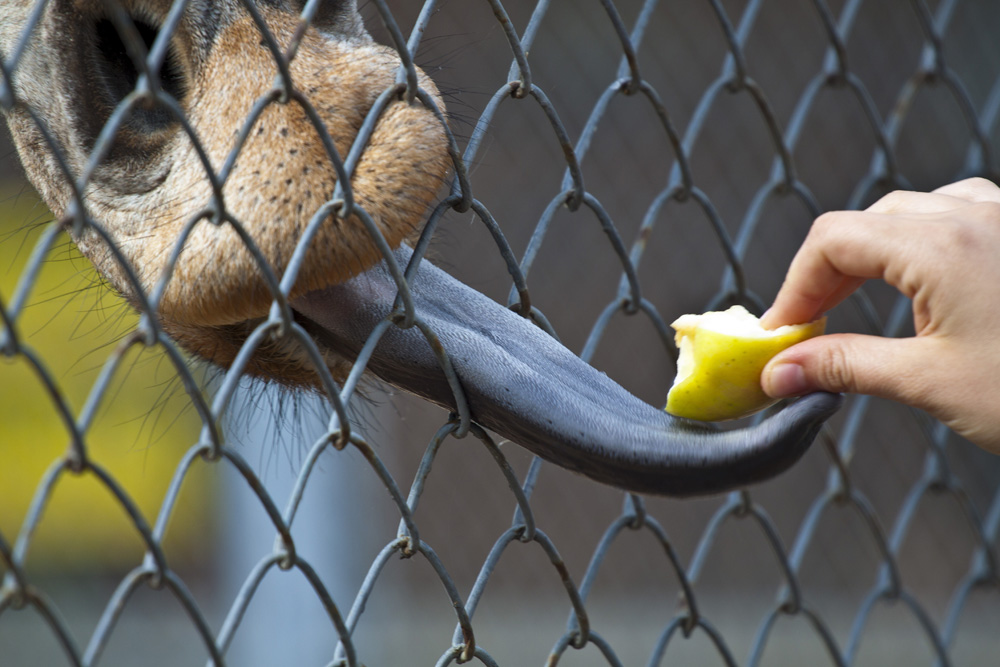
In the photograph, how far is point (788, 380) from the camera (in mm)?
845

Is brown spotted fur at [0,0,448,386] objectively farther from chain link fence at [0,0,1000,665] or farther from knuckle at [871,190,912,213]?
chain link fence at [0,0,1000,665]

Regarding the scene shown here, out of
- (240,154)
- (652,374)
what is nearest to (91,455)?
(652,374)

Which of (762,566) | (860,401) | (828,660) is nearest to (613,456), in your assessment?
(860,401)

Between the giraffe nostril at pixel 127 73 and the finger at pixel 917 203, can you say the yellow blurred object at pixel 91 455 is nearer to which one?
the giraffe nostril at pixel 127 73

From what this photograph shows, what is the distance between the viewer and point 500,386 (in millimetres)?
915

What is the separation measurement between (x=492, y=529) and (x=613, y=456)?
11.5 ft

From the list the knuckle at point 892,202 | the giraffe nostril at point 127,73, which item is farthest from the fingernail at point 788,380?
the giraffe nostril at point 127,73

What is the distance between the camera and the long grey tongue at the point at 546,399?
82 centimetres

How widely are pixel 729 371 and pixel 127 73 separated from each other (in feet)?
1.98

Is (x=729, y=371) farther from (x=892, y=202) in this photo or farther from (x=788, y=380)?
(x=892, y=202)

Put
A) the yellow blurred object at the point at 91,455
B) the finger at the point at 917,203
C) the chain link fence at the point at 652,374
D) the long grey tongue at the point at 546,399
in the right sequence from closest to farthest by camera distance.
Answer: the long grey tongue at the point at 546,399 → the finger at the point at 917,203 → the chain link fence at the point at 652,374 → the yellow blurred object at the point at 91,455

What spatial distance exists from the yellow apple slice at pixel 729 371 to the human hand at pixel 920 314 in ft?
0.07

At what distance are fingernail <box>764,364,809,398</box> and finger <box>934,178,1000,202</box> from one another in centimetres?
31

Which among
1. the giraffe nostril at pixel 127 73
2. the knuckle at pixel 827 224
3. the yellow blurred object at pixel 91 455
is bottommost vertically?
the yellow blurred object at pixel 91 455
